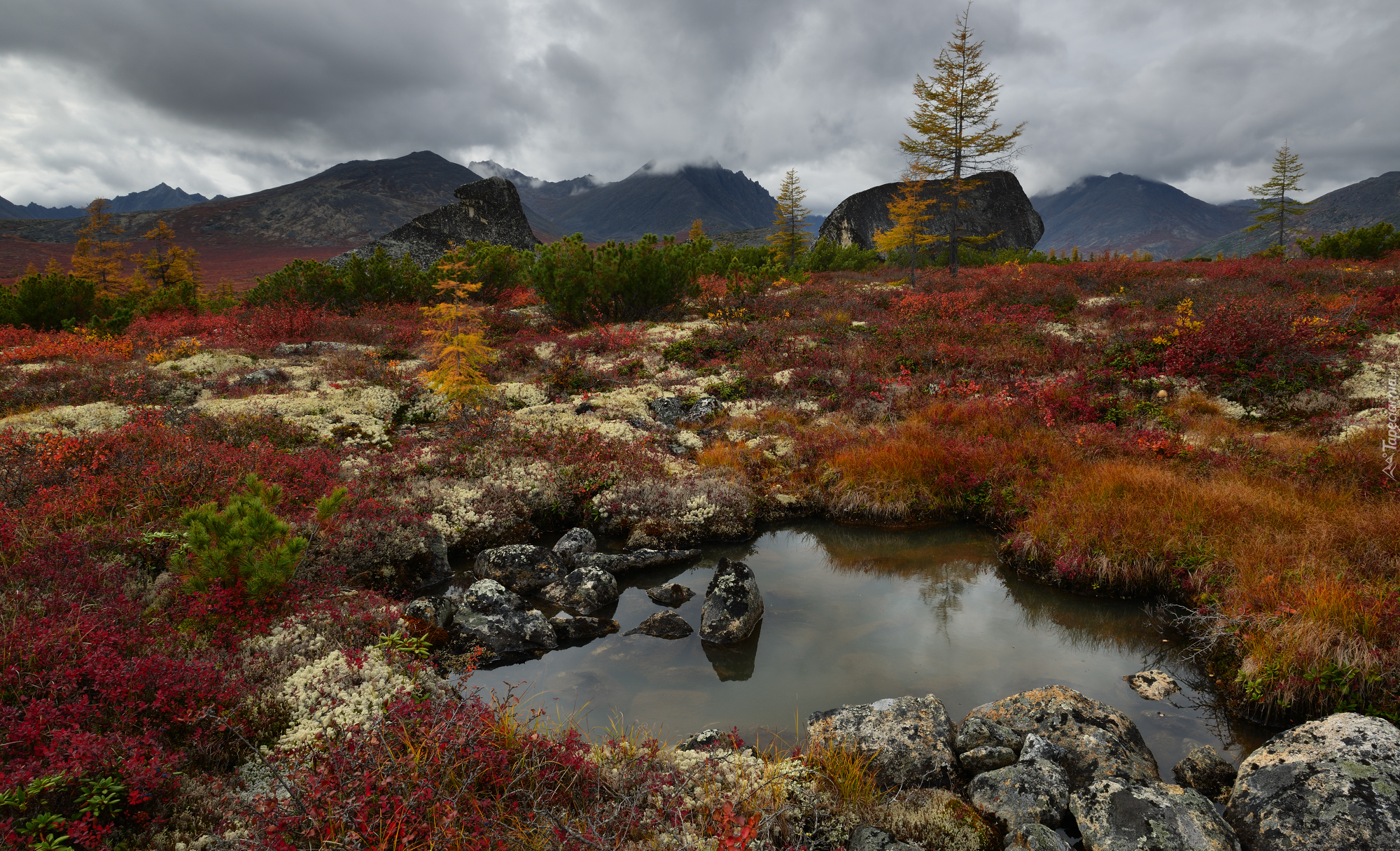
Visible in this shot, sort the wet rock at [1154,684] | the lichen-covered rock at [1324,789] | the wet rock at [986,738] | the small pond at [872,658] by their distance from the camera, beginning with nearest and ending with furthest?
1. the lichen-covered rock at [1324,789]
2. the wet rock at [986,738]
3. the small pond at [872,658]
4. the wet rock at [1154,684]

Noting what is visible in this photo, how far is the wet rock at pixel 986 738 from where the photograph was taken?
17.2ft

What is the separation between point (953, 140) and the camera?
3300 cm

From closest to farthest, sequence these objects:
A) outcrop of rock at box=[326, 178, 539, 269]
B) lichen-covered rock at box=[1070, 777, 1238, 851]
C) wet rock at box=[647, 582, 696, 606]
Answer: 1. lichen-covered rock at box=[1070, 777, 1238, 851]
2. wet rock at box=[647, 582, 696, 606]
3. outcrop of rock at box=[326, 178, 539, 269]

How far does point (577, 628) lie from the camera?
24.2 ft

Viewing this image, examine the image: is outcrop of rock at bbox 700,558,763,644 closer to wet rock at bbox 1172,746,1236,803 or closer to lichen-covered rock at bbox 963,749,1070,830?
lichen-covered rock at bbox 963,749,1070,830

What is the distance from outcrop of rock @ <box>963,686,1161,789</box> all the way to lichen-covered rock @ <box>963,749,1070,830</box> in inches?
10.4

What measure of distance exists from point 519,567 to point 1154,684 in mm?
8052

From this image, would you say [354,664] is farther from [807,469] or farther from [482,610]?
[807,469]

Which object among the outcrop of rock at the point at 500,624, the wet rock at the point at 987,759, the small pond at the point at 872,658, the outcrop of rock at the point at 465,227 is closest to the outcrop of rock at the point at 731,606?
the small pond at the point at 872,658

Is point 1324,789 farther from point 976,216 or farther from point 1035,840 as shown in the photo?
point 976,216

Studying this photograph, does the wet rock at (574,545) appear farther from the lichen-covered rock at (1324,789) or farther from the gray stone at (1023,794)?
the lichen-covered rock at (1324,789)

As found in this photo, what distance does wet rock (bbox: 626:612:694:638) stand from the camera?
7383 mm

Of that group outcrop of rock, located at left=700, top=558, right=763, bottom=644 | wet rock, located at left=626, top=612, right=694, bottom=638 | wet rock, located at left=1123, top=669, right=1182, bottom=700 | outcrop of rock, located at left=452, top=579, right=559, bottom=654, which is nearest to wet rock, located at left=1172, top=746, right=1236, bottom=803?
wet rock, located at left=1123, top=669, right=1182, bottom=700

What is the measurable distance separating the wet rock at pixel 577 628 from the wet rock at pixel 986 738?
4212mm
